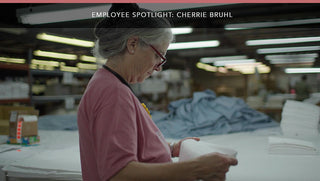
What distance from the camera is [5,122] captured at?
258 centimetres

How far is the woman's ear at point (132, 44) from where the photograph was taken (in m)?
0.78

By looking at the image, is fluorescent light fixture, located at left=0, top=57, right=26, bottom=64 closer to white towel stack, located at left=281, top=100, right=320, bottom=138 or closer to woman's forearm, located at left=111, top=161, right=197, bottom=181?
woman's forearm, located at left=111, top=161, right=197, bottom=181

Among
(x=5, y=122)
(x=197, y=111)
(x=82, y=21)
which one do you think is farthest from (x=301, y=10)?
(x=5, y=122)

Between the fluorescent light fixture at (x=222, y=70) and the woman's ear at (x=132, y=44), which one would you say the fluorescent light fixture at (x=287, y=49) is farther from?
the woman's ear at (x=132, y=44)

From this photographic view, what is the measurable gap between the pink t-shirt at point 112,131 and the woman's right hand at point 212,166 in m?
0.15

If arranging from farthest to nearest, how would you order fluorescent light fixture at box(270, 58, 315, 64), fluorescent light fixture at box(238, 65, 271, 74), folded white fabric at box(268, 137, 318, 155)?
fluorescent light fixture at box(238, 65, 271, 74)
fluorescent light fixture at box(270, 58, 315, 64)
folded white fabric at box(268, 137, 318, 155)

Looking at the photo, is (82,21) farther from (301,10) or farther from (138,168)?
(301,10)

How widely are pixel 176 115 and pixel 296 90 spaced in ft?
5.42

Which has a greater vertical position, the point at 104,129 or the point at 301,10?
the point at 301,10

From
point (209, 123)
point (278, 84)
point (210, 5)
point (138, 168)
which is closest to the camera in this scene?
point (138, 168)

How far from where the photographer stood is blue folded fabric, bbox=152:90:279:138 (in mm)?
2453

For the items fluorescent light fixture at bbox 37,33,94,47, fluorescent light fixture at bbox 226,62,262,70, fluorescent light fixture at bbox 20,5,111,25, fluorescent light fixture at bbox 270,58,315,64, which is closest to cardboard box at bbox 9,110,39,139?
fluorescent light fixture at bbox 37,33,94,47

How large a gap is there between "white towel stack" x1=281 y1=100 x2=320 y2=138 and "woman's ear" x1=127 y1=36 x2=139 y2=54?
1.96 meters

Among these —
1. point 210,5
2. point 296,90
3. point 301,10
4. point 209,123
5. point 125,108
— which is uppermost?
point 301,10
